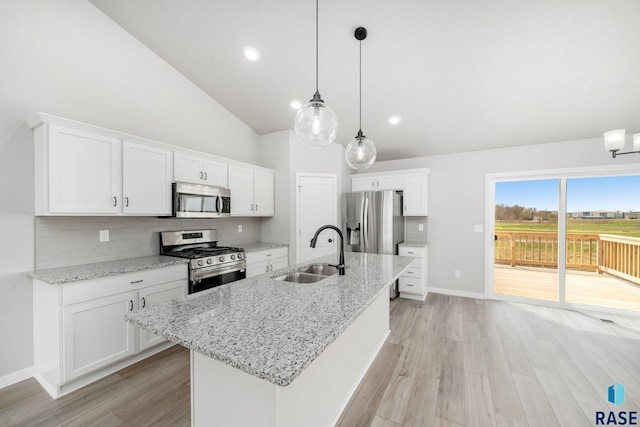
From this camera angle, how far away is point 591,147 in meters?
3.60

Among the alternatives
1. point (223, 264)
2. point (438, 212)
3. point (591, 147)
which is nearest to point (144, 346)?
point (223, 264)

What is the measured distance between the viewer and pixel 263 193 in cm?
410

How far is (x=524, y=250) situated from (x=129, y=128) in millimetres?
5860

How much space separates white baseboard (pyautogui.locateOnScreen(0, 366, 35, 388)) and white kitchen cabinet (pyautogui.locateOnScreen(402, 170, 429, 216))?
4674 mm

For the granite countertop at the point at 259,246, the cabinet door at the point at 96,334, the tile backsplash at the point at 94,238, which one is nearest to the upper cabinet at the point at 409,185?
the granite countertop at the point at 259,246

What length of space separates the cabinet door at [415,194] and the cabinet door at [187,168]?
10.3 feet

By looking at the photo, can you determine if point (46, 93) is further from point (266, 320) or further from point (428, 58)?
point (428, 58)

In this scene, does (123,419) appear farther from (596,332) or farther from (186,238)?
(596,332)

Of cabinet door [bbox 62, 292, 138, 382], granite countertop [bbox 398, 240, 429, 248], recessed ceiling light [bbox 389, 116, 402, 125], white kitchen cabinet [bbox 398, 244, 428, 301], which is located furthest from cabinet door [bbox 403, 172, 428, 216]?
cabinet door [bbox 62, 292, 138, 382]

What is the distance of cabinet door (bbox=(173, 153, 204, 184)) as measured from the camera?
2.90 m

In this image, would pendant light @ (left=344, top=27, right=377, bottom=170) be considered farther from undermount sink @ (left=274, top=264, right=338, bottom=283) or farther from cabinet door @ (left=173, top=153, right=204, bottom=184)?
cabinet door @ (left=173, top=153, right=204, bottom=184)

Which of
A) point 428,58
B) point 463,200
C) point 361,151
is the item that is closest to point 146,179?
point 361,151

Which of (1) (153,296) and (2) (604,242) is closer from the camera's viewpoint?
(1) (153,296)

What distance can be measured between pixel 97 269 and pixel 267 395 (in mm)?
2032
